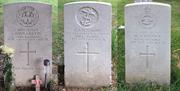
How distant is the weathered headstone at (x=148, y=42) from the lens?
8797mm

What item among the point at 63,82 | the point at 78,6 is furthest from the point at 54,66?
the point at 78,6

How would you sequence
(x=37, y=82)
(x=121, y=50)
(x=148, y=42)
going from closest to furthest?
(x=37, y=82), (x=148, y=42), (x=121, y=50)

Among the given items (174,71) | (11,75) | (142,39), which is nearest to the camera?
(11,75)

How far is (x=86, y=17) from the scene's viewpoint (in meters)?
8.73

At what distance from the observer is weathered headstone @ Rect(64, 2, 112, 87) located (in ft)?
28.6

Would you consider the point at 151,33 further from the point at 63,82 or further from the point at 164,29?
the point at 63,82

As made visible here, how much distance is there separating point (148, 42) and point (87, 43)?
3.10 ft

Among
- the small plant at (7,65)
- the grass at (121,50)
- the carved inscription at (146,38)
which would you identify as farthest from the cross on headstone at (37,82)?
the carved inscription at (146,38)

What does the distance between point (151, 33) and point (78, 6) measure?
120cm

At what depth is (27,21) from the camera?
28.6 ft

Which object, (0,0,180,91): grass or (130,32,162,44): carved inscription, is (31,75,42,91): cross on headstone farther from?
(130,32,162,44): carved inscription

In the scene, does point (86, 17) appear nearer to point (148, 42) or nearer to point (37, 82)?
point (148, 42)

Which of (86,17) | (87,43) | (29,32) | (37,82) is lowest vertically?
(37,82)

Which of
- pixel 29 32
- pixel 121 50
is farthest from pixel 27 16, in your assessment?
pixel 121 50
